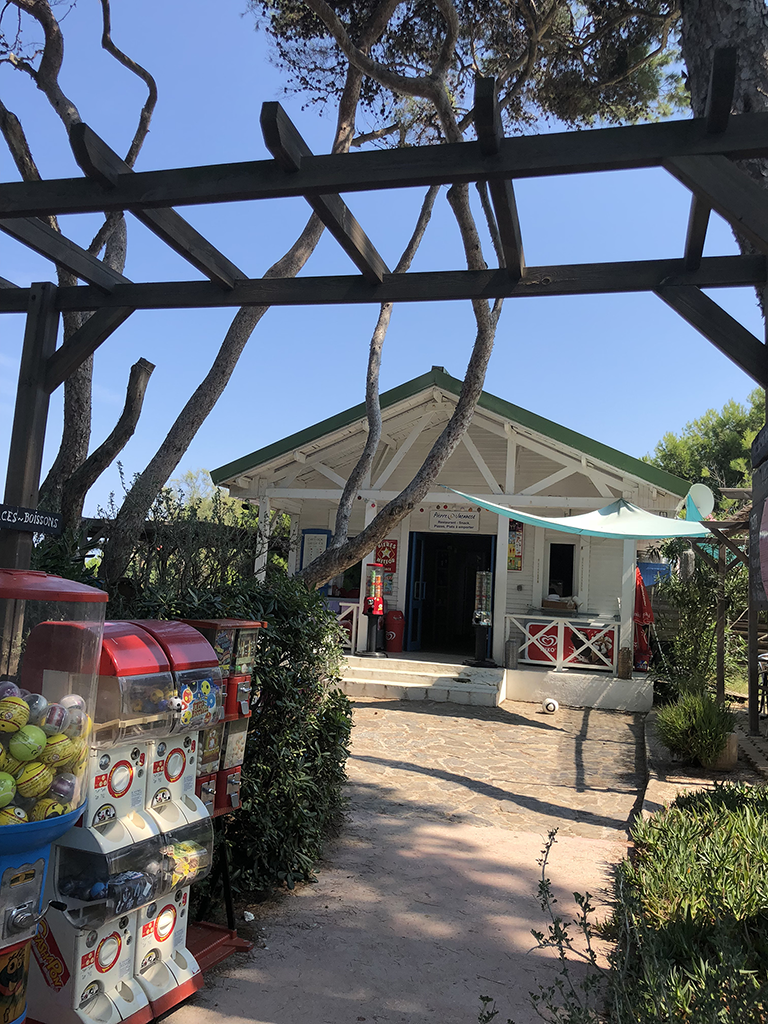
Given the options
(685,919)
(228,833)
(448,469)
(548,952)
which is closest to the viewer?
(685,919)

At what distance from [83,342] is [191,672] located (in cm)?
222

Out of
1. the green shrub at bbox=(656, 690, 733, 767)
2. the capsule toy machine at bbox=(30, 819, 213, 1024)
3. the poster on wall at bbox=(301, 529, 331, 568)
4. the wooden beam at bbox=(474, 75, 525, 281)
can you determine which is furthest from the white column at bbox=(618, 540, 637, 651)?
the capsule toy machine at bbox=(30, 819, 213, 1024)

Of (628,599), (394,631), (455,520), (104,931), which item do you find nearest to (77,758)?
(104,931)

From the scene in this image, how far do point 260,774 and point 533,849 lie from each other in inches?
88.5

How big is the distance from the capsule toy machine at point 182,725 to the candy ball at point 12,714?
86cm

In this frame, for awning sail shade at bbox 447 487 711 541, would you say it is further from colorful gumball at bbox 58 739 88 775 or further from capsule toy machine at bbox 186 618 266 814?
colorful gumball at bbox 58 739 88 775

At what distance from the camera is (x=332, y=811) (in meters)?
5.42

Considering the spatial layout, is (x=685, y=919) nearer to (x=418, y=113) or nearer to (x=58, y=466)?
(x=58, y=466)

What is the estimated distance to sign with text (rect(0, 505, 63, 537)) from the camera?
3596 millimetres

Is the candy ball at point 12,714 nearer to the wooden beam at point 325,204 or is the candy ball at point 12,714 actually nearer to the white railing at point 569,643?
the wooden beam at point 325,204

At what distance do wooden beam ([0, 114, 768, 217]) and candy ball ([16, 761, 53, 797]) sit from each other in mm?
2310

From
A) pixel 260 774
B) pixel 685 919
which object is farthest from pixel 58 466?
pixel 685 919

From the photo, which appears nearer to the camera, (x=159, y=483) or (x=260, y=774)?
(x=260, y=774)

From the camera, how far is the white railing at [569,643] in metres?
12.2
